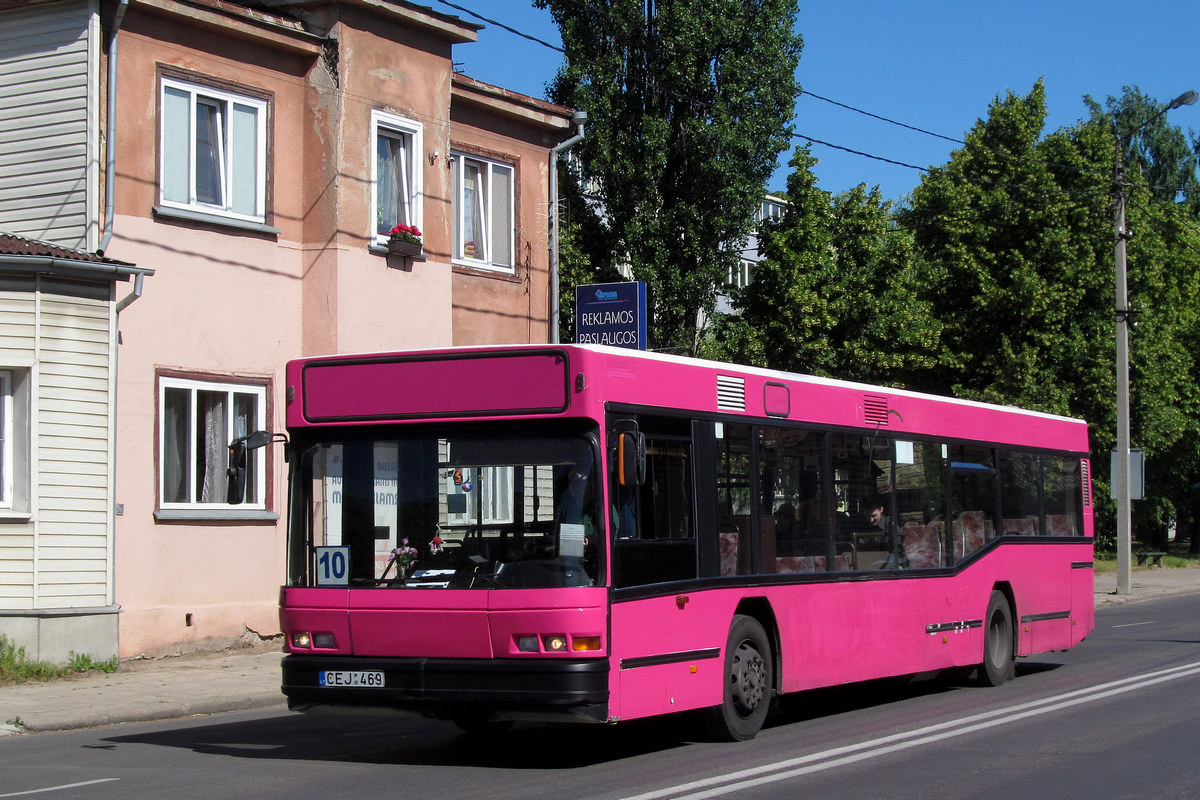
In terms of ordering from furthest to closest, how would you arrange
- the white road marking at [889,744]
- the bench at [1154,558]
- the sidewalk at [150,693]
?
1. the bench at [1154,558]
2. the sidewalk at [150,693]
3. the white road marking at [889,744]

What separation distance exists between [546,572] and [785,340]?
25.8 m

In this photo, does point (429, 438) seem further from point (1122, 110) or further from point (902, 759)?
point (1122, 110)

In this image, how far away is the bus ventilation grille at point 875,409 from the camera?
12.9m

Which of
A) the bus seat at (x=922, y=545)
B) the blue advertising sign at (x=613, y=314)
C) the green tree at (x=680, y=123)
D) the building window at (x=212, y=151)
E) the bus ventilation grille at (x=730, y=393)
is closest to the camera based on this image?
the bus ventilation grille at (x=730, y=393)

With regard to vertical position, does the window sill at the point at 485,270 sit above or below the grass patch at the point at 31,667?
above

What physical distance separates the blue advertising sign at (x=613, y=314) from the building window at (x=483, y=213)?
269 cm

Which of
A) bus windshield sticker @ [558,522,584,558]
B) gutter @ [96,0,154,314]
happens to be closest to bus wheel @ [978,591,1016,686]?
bus windshield sticker @ [558,522,584,558]

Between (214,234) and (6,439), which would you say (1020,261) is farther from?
(6,439)

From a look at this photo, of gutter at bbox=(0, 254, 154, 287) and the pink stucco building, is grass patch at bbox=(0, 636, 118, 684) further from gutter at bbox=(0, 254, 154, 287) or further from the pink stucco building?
gutter at bbox=(0, 254, 154, 287)

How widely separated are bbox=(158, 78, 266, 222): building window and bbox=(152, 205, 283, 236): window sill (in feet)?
0.27

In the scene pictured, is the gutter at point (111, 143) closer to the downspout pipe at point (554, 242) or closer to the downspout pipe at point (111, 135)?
the downspout pipe at point (111, 135)

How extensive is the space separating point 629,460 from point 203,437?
34.2ft

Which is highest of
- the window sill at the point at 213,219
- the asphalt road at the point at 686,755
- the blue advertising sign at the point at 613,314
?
the window sill at the point at 213,219

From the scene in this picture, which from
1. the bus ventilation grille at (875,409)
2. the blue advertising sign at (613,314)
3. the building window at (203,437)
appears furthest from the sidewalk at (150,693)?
the bus ventilation grille at (875,409)
